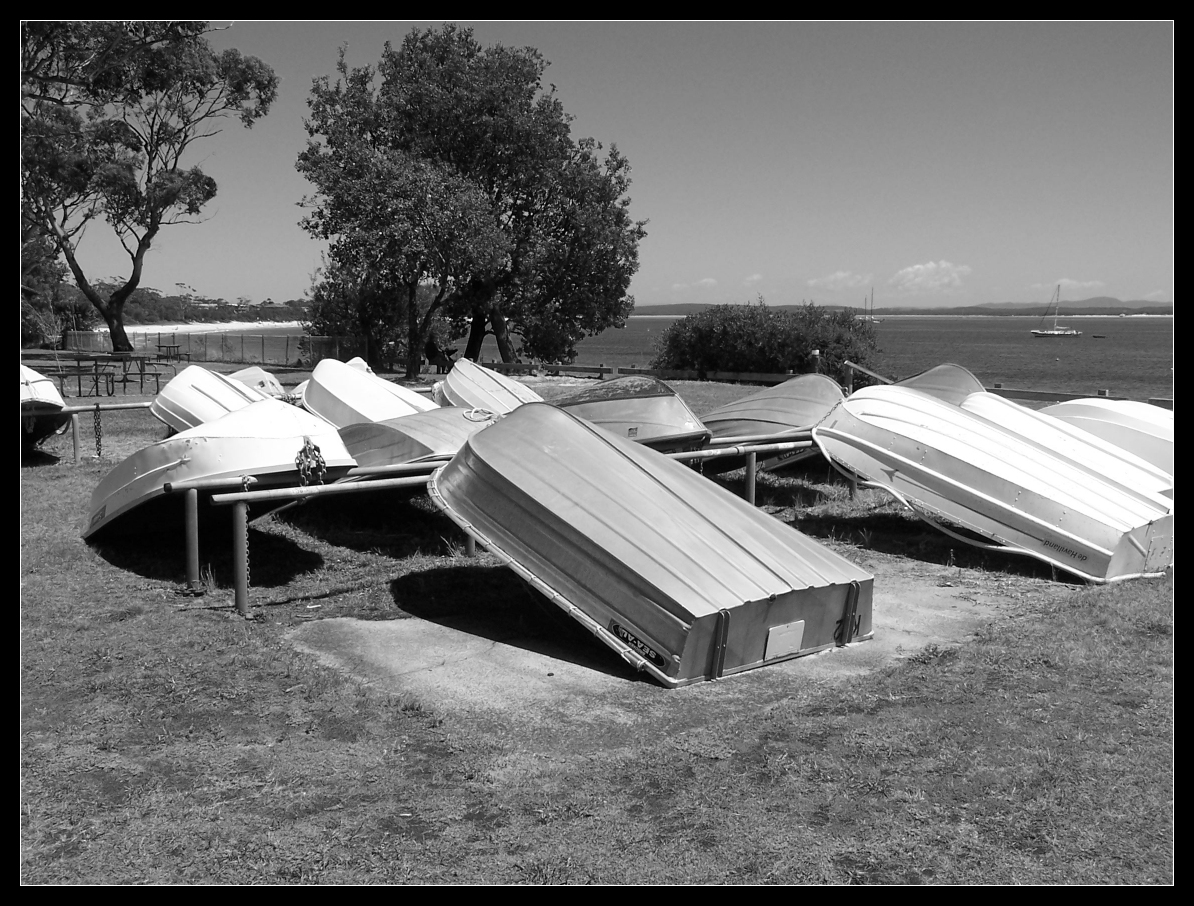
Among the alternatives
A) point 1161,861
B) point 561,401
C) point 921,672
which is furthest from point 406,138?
point 1161,861

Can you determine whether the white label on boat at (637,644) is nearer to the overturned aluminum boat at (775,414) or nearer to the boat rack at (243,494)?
the boat rack at (243,494)

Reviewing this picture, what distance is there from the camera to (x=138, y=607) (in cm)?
798

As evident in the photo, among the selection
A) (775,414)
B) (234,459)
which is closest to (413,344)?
(775,414)

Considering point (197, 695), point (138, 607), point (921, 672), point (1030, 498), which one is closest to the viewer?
point (197, 695)

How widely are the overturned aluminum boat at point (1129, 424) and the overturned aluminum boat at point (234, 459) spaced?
936 centimetres

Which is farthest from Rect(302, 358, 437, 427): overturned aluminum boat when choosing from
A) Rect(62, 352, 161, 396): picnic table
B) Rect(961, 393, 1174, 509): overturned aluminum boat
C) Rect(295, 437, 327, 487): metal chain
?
Rect(62, 352, 161, 396): picnic table

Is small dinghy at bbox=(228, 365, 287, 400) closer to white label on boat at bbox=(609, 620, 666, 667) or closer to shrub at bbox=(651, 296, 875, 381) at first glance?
white label on boat at bbox=(609, 620, 666, 667)

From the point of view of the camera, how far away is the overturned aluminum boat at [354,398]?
13781mm

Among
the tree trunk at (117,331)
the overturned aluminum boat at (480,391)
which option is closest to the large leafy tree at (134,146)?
the tree trunk at (117,331)

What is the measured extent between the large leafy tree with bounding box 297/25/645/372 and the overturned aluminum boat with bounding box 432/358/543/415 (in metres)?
14.8

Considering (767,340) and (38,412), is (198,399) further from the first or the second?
(767,340)

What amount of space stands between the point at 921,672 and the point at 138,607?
5.57m

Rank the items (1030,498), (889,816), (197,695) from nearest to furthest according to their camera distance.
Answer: (889,816)
(197,695)
(1030,498)
